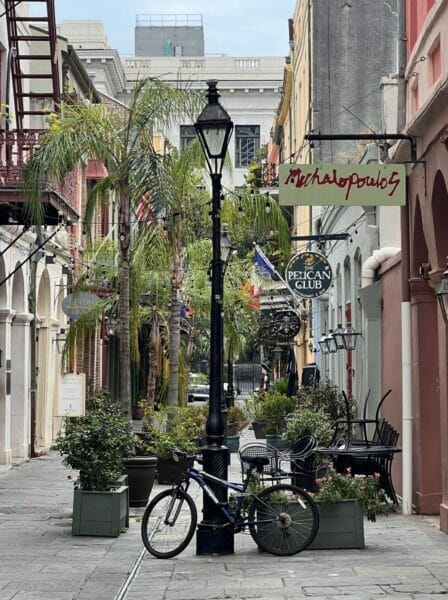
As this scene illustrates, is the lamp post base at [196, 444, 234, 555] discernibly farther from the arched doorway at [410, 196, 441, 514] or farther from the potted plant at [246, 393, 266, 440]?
the potted plant at [246, 393, 266, 440]

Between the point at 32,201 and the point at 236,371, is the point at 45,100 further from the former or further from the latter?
the point at 236,371

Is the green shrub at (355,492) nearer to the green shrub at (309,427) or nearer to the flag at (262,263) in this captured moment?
the green shrub at (309,427)

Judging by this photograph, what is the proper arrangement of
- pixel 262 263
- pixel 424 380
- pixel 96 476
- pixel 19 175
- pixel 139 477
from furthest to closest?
pixel 262 263 → pixel 19 175 → pixel 139 477 → pixel 424 380 → pixel 96 476

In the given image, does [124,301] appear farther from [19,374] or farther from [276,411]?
[276,411]

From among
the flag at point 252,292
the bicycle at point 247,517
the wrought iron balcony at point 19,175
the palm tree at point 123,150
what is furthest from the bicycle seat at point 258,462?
the flag at point 252,292

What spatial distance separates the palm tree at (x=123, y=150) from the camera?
16.5 m

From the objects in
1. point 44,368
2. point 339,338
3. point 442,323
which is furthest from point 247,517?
point 44,368

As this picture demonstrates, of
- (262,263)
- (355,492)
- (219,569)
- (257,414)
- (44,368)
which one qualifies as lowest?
(219,569)

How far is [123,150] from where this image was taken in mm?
17031

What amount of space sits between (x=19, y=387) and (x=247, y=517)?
13.2 meters

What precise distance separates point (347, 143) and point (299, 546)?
22697mm

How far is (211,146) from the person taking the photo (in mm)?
12430

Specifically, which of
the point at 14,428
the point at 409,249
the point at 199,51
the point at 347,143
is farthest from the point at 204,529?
the point at 199,51

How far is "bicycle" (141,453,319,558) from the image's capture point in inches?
454
